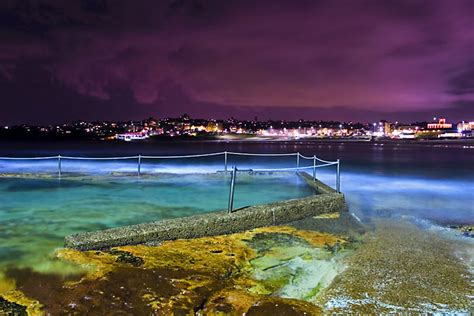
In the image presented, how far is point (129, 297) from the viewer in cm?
438

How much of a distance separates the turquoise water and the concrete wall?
0.70 metres

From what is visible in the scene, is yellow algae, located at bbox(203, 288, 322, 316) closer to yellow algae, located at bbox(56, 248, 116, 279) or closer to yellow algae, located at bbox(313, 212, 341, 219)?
yellow algae, located at bbox(56, 248, 116, 279)

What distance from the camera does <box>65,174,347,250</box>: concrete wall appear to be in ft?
20.0

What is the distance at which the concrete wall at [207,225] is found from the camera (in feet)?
20.0

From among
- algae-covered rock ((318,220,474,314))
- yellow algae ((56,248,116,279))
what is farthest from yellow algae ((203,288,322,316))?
yellow algae ((56,248,116,279))

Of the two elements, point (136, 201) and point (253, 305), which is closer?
point (253, 305)

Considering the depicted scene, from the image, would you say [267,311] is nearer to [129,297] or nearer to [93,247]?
[129,297]

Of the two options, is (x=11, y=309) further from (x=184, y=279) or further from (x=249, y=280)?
(x=249, y=280)

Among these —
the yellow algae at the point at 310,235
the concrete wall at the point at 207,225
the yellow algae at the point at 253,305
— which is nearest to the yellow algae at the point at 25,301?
the concrete wall at the point at 207,225

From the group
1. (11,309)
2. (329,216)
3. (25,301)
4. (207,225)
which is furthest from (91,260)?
(329,216)

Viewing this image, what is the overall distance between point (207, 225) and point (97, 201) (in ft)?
16.4

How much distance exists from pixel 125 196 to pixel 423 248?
8.15 m

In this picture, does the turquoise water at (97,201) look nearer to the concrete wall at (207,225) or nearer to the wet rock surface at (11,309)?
the concrete wall at (207,225)

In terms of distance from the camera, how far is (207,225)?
704cm
